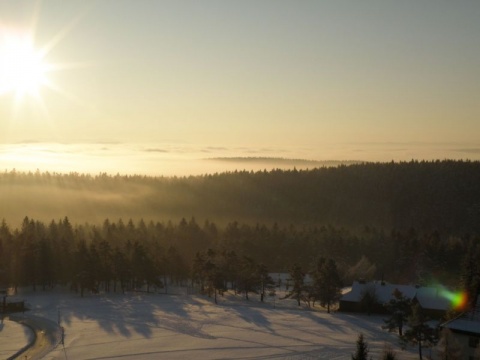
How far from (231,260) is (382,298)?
82.9 feet

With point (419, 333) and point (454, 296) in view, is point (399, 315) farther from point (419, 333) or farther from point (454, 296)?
point (454, 296)

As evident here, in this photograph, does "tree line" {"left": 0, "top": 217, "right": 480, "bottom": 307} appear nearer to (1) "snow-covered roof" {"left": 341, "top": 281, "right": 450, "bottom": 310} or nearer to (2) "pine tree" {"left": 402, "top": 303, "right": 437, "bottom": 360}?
(1) "snow-covered roof" {"left": 341, "top": 281, "right": 450, "bottom": 310}

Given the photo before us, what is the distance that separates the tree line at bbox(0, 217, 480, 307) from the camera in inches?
3088

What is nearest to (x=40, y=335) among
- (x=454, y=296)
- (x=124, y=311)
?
(x=124, y=311)

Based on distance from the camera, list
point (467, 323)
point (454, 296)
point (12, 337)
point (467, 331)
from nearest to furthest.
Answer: point (467, 331) → point (467, 323) → point (12, 337) → point (454, 296)

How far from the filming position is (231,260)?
84062 millimetres

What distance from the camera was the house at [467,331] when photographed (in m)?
42.6

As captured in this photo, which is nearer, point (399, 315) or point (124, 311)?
point (399, 315)

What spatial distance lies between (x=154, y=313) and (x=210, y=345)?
60.4 ft

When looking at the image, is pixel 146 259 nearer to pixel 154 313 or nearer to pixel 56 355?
pixel 154 313

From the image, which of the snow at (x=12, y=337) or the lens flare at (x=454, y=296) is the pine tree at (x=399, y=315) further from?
the snow at (x=12, y=337)

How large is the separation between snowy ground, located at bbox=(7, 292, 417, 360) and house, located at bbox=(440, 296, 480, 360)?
4.52 m

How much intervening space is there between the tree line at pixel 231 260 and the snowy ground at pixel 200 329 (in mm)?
4530

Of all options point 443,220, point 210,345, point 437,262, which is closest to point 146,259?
point 210,345
